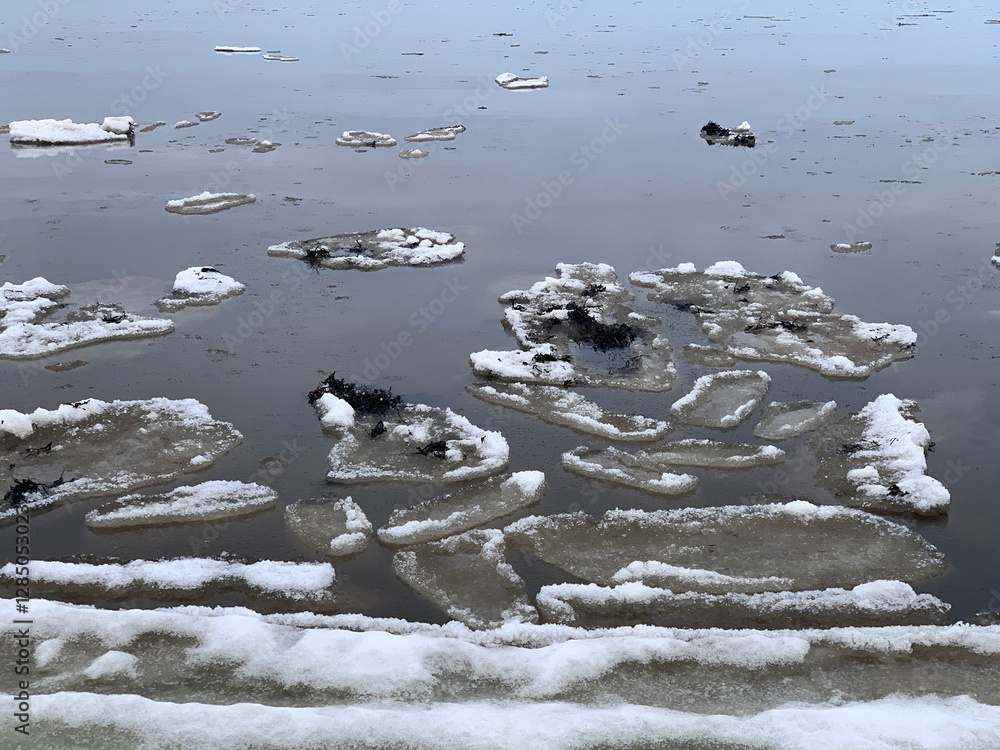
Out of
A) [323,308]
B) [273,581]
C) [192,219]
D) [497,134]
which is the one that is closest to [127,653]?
[273,581]

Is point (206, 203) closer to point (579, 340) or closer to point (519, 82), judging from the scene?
point (579, 340)

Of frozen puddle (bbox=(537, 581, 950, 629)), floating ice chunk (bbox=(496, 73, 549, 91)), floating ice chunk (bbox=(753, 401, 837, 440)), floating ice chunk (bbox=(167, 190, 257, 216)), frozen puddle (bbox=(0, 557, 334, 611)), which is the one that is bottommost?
frozen puddle (bbox=(0, 557, 334, 611))

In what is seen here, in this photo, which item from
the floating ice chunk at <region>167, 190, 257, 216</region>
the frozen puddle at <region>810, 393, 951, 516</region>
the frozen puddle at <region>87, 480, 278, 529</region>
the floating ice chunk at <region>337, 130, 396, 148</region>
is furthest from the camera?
the floating ice chunk at <region>337, 130, 396, 148</region>

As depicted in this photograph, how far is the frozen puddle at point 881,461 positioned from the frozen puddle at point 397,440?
239 cm

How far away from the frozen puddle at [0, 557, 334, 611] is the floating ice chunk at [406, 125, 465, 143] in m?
12.4

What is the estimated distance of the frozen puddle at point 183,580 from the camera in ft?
17.0

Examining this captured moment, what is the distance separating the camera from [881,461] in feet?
21.1

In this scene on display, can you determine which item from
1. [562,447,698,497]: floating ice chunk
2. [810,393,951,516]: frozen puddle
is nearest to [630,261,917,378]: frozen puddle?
[810,393,951,516]: frozen puddle

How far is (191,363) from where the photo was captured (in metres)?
8.02

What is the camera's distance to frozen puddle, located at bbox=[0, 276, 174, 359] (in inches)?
324

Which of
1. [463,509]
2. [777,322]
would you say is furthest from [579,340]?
[463,509]

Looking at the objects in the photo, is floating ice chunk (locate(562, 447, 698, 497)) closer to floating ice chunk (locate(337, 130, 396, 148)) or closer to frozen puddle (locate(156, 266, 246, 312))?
frozen puddle (locate(156, 266, 246, 312))

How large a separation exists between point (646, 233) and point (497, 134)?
22.1 ft

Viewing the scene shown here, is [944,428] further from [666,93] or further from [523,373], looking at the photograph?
[666,93]
